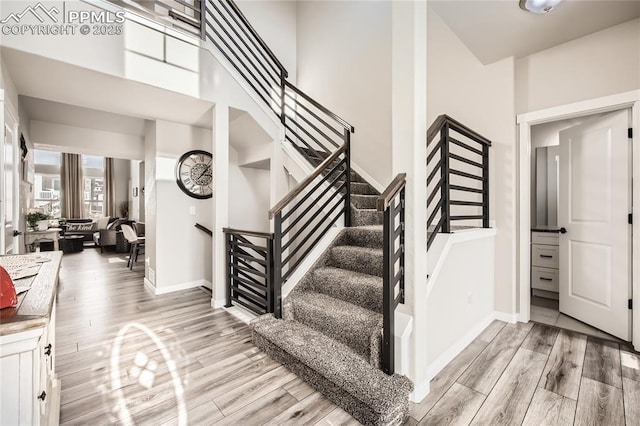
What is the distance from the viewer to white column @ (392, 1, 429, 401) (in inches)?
66.6

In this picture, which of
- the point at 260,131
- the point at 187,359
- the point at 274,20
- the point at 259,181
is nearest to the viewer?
the point at 187,359

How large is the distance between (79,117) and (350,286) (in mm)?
4579

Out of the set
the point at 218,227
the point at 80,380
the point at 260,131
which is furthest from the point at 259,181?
the point at 80,380

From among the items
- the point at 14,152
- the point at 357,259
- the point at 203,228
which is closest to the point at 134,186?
the point at 203,228

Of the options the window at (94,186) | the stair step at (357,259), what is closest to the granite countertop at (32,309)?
the stair step at (357,259)

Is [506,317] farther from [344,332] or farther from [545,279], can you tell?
[344,332]

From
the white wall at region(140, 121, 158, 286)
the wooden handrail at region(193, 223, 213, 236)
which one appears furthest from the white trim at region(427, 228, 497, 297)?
the white wall at region(140, 121, 158, 286)

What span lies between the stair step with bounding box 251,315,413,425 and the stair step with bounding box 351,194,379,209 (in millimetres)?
1627

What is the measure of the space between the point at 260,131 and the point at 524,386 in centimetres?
352

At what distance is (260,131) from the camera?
12.1 feet

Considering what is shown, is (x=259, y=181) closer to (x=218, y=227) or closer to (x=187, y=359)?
(x=218, y=227)

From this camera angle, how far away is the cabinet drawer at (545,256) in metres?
3.64

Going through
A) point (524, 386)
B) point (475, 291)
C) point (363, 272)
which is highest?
point (363, 272)

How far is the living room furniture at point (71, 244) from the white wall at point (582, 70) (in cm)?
988
